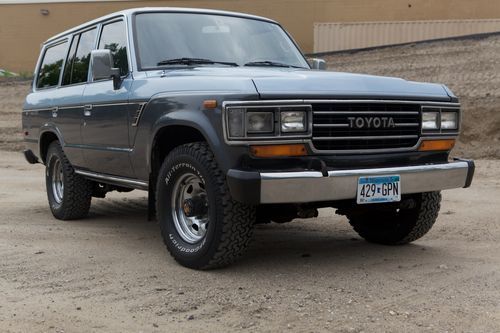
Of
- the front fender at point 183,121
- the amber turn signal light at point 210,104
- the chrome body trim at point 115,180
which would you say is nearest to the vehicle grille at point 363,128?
the front fender at point 183,121

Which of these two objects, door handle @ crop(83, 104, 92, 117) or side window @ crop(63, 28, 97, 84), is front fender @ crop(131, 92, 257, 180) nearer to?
door handle @ crop(83, 104, 92, 117)

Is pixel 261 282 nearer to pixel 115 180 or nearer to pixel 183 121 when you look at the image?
pixel 183 121

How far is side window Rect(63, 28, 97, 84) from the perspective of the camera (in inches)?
252

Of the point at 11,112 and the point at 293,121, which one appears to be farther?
the point at 11,112

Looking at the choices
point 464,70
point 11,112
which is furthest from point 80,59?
point 11,112

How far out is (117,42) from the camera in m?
5.76

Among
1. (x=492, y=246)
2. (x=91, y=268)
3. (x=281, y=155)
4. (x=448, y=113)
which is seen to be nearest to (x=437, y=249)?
(x=492, y=246)

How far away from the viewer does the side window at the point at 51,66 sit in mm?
7113

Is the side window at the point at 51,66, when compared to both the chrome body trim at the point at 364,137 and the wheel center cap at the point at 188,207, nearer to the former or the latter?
the wheel center cap at the point at 188,207

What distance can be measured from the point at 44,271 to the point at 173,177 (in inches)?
45.9

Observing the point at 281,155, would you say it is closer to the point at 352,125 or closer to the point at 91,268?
the point at 352,125

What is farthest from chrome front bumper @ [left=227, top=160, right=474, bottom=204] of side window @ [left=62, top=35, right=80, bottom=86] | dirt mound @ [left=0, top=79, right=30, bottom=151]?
dirt mound @ [left=0, top=79, right=30, bottom=151]

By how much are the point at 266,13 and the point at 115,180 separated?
20.4m

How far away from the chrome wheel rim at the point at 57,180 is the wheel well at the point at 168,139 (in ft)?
7.95
